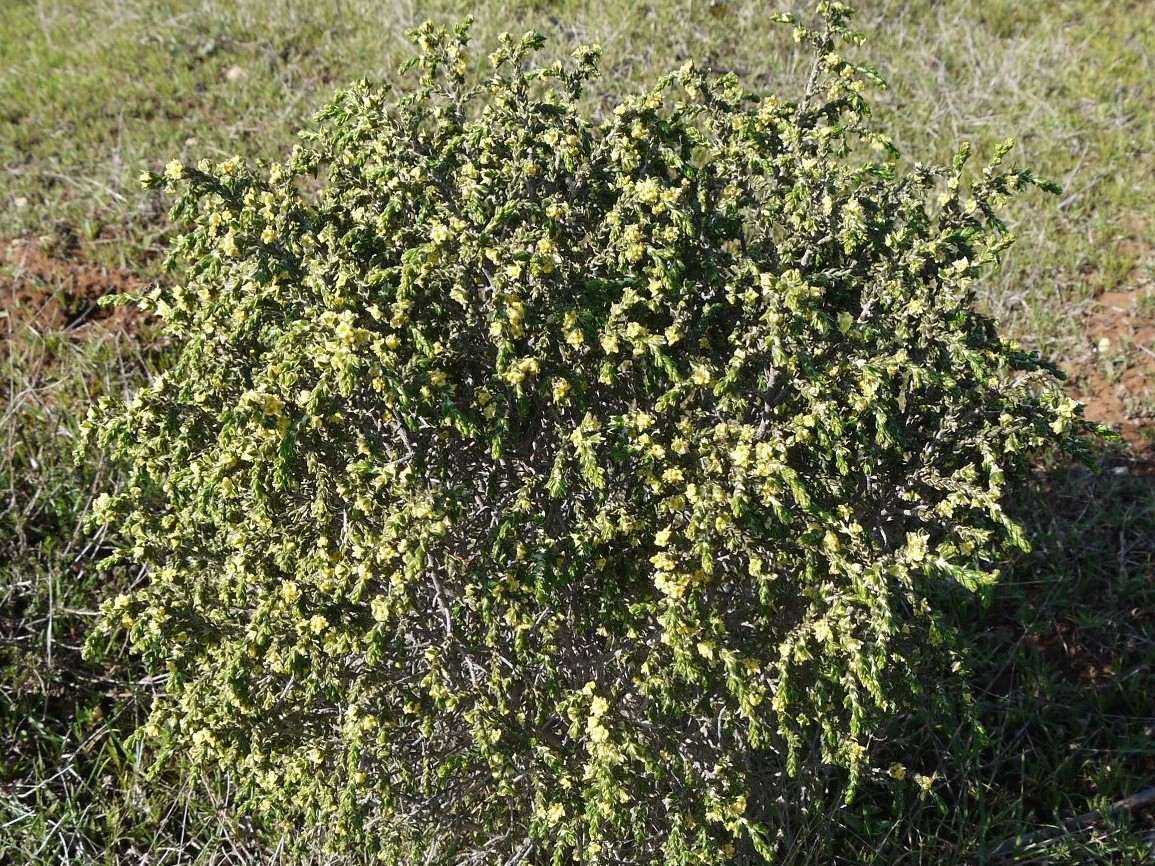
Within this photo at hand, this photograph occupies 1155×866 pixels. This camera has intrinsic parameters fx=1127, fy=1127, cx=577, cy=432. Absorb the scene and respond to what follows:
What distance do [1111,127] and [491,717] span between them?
187 inches

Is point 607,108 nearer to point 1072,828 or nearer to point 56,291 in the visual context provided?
point 56,291

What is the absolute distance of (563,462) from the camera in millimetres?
2418

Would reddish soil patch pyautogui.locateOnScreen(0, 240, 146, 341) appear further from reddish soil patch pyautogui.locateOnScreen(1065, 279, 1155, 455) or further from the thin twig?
reddish soil patch pyautogui.locateOnScreen(1065, 279, 1155, 455)

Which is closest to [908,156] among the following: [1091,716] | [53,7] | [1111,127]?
[1111,127]

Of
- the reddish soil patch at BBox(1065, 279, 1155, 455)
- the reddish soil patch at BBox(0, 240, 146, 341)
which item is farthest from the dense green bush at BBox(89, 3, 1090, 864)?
the reddish soil patch at BBox(0, 240, 146, 341)

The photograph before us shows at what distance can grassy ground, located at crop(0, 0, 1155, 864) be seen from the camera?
3262 mm

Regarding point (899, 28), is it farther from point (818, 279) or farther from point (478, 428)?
→ point (478, 428)

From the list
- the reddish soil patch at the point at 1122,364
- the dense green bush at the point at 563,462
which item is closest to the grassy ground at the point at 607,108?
the reddish soil patch at the point at 1122,364

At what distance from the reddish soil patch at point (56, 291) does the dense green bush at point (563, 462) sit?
81.8 inches

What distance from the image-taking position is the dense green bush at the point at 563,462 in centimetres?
235

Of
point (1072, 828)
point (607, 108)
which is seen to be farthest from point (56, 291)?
point (1072, 828)

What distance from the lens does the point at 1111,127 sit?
563cm

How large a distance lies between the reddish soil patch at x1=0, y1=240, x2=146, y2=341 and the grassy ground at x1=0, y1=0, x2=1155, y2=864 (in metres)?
0.01

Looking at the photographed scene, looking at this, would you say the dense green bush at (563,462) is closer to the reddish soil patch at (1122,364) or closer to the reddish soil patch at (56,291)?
the reddish soil patch at (1122,364)
